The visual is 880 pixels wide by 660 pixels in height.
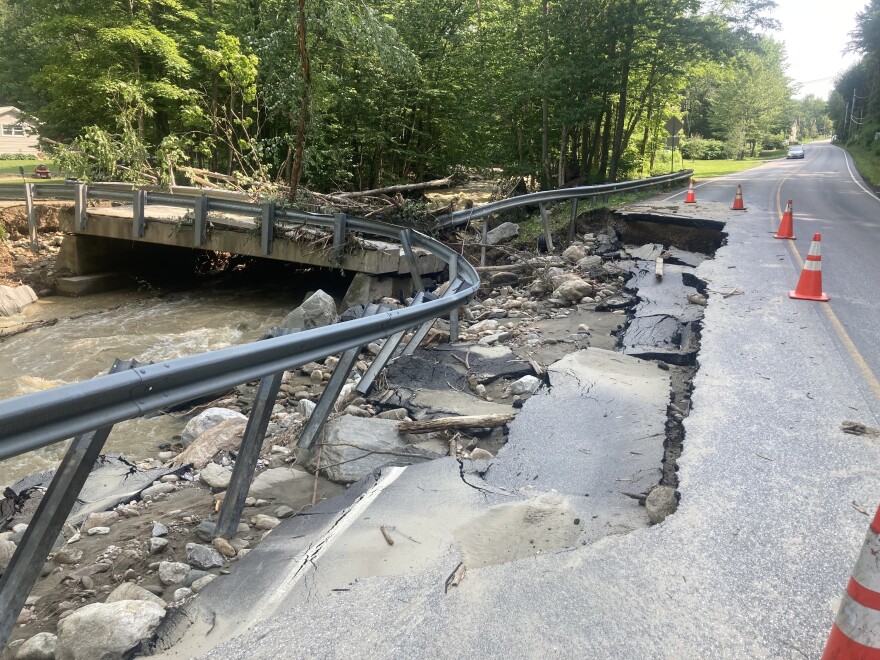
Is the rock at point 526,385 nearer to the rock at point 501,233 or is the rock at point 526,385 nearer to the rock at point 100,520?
the rock at point 100,520

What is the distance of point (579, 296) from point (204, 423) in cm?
554

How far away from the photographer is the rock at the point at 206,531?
133 inches

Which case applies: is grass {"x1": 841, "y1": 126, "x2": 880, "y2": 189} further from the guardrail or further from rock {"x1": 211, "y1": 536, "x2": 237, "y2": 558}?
rock {"x1": 211, "y1": 536, "x2": 237, "y2": 558}

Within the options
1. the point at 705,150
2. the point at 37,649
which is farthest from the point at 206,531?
the point at 705,150

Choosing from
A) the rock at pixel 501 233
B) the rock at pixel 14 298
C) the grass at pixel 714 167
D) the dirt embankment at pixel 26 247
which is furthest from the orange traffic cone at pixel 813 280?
the grass at pixel 714 167

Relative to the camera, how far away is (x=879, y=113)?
66.1 metres

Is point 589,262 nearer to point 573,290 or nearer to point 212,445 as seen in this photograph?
point 573,290

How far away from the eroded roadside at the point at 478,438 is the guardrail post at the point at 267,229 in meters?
5.07

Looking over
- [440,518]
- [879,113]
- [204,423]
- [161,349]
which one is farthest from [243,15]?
[879,113]

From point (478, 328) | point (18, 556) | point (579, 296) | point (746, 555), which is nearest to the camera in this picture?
point (18, 556)

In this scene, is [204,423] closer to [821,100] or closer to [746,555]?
[746,555]

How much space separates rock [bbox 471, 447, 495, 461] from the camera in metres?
4.30

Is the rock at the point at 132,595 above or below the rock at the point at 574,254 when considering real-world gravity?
below

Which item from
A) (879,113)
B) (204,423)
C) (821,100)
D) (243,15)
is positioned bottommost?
(204,423)
